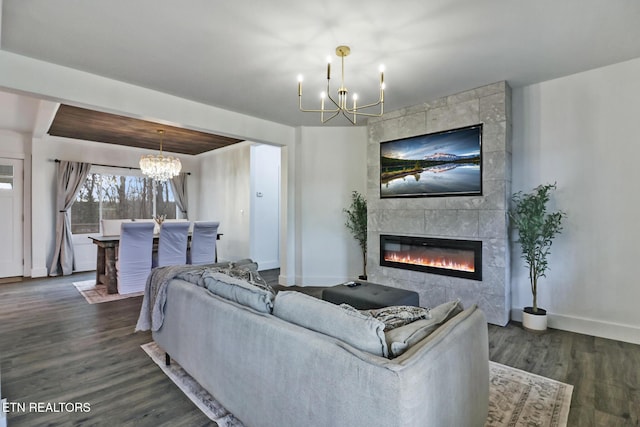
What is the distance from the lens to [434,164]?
3.97 m

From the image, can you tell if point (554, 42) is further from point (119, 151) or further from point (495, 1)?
point (119, 151)

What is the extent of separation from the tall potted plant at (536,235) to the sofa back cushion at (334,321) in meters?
2.69

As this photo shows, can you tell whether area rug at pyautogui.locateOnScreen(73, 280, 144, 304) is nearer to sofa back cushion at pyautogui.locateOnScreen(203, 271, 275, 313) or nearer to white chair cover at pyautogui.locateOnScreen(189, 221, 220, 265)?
white chair cover at pyautogui.locateOnScreen(189, 221, 220, 265)

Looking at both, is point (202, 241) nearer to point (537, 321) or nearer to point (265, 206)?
point (265, 206)

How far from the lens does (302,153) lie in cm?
527

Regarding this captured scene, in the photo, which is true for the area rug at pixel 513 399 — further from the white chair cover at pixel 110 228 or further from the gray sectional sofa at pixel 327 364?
the white chair cover at pixel 110 228

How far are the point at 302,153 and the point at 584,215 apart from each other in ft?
12.5

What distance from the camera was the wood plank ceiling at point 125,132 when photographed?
4.76 metres

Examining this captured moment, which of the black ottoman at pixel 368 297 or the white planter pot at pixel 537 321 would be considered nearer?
the black ottoman at pixel 368 297

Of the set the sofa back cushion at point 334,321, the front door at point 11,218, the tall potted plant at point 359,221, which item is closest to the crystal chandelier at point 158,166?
the front door at point 11,218

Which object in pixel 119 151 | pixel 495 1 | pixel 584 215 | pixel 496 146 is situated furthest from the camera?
pixel 119 151

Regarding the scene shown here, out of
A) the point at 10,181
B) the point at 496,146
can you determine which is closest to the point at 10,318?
the point at 10,181

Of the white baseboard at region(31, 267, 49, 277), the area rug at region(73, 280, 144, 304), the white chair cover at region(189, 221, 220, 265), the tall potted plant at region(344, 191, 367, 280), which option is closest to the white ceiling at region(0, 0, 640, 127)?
the tall potted plant at region(344, 191, 367, 280)

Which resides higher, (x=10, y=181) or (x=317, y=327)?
(x=10, y=181)
